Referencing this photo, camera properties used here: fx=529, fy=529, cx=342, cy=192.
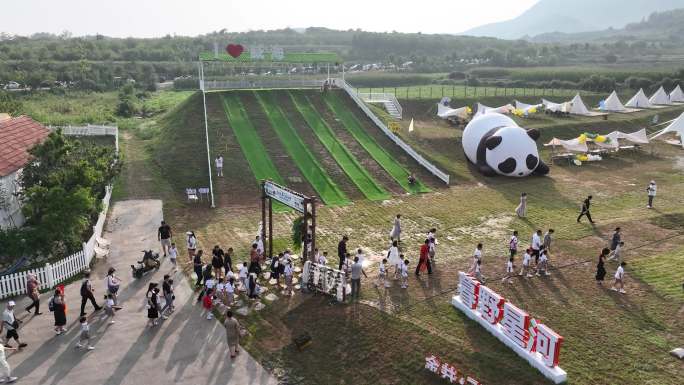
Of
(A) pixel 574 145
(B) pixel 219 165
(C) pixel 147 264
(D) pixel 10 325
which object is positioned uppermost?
(A) pixel 574 145

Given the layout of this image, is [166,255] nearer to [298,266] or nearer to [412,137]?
[298,266]

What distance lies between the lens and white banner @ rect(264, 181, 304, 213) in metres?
20.2

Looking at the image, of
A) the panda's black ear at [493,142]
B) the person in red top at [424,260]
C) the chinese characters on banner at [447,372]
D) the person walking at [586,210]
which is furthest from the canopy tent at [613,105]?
the chinese characters on banner at [447,372]

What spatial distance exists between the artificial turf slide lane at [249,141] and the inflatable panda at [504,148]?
13.2m

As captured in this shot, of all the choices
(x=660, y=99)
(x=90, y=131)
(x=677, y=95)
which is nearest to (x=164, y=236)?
(x=90, y=131)

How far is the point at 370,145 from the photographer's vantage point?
39.1m

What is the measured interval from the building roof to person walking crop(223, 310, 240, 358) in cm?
1383

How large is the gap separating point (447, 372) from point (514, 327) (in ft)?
8.00

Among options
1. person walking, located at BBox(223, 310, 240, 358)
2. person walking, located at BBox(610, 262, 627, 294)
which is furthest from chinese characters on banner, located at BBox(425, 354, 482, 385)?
person walking, located at BBox(610, 262, 627, 294)

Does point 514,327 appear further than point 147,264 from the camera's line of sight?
No

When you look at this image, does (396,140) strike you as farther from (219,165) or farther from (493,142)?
(219,165)

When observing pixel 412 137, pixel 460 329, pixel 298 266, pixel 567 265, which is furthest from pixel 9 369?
pixel 412 137

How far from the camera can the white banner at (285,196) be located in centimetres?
2023

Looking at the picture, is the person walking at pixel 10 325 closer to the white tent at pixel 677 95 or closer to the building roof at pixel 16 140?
the building roof at pixel 16 140
